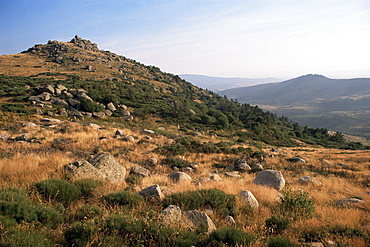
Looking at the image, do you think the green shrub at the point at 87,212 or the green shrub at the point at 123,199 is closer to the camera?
the green shrub at the point at 87,212

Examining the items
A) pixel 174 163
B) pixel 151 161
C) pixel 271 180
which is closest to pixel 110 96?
pixel 151 161

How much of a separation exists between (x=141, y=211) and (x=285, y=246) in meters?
3.18

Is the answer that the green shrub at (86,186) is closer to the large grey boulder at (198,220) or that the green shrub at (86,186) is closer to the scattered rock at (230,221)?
the large grey boulder at (198,220)

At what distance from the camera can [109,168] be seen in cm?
761

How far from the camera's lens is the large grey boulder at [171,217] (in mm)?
4091

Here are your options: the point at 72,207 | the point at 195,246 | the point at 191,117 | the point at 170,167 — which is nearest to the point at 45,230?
the point at 72,207

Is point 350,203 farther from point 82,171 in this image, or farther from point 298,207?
point 82,171

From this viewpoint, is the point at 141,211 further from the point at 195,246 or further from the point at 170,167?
the point at 170,167

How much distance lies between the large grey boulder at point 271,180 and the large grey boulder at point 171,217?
6.22 metres

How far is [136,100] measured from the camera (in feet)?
158

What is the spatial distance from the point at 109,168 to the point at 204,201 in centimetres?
428

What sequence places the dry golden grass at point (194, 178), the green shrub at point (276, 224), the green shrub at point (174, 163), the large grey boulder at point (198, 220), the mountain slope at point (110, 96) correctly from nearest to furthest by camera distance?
1. the large grey boulder at point (198, 220)
2. the green shrub at point (276, 224)
3. the dry golden grass at point (194, 178)
4. the green shrub at point (174, 163)
5. the mountain slope at point (110, 96)

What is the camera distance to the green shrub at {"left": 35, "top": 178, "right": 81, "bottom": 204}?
4.80m

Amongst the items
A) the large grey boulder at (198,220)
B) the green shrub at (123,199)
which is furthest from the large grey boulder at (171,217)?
the green shrub at (123,199)
